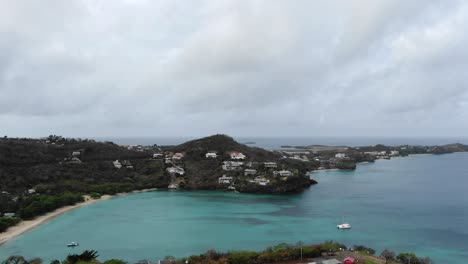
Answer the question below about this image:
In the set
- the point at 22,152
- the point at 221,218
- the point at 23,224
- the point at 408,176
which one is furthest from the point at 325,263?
the point at 408,176

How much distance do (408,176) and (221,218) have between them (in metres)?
52.7

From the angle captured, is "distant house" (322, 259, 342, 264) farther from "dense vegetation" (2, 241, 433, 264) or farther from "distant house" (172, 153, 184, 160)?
"distant house" (172, 153, 184, 160)

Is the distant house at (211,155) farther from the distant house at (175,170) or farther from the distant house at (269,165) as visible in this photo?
the distant house at (269,165)

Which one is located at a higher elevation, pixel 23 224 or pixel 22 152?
pixel 22 152

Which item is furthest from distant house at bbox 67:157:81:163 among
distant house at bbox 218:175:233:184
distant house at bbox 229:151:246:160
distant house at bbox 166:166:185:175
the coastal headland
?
distant house at bbox 229:151:246:160

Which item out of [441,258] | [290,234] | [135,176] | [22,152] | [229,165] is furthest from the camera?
[229,165]

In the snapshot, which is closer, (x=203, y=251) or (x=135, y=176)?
(x=203, y=251)

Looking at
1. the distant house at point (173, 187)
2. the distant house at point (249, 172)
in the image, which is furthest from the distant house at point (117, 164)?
the distant house at point (249, 172)

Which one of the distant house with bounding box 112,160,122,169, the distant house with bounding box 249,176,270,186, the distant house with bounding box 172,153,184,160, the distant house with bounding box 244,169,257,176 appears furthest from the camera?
the distant house with bounding box 172,153,184,160

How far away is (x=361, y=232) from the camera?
119 ft

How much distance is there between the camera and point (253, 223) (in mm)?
39906

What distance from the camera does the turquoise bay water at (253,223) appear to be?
3178 centimetres

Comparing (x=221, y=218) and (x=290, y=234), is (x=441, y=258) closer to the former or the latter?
(x=290, y=234)

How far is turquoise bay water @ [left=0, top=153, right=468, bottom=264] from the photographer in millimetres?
31781
